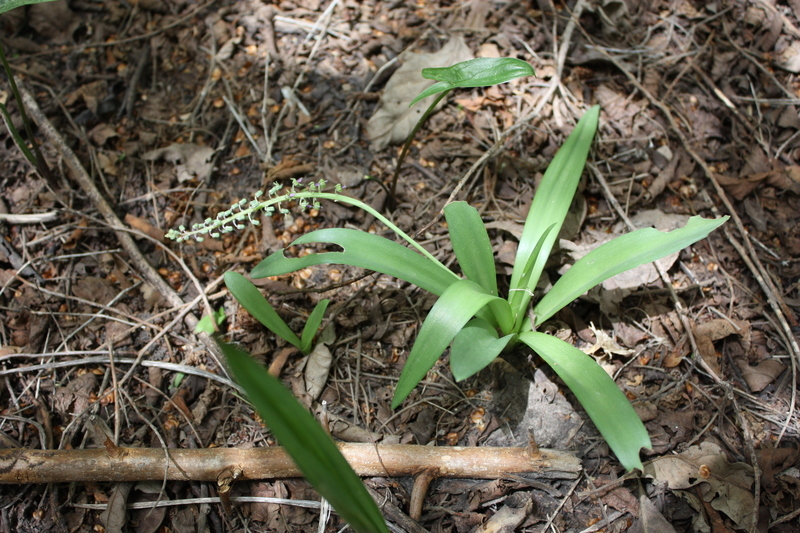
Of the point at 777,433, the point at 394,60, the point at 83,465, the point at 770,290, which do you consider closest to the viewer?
the point at 83,465

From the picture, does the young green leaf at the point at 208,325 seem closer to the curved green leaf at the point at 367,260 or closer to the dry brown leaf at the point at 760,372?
the curved green leaf at the point at 367,260

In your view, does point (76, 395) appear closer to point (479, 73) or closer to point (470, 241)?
point (470, 241)

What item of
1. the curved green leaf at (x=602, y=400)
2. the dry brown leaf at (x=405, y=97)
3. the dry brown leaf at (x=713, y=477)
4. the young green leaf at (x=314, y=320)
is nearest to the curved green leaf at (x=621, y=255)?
the curved green leaf at (x=602, y=400)

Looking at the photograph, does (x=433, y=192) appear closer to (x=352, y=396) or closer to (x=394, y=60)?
(x=394, y=60)

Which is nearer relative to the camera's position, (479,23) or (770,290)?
(770,290)

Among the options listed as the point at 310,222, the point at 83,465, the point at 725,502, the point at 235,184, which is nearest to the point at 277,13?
the point at 235,184

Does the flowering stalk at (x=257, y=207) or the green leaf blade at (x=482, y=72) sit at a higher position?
the green leaf blade at (x=482, y=72)

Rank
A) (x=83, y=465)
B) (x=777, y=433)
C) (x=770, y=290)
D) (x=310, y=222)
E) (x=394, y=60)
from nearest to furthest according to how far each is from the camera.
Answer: (x=83, y=465) < (x=777, y=433) < (x=770, y=290) < (x=310, y=222) < (x=394, y=60)

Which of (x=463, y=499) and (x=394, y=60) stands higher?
(x=394, y=60)
